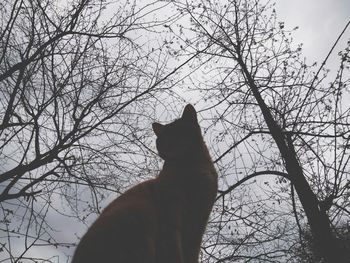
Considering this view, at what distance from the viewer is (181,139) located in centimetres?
349

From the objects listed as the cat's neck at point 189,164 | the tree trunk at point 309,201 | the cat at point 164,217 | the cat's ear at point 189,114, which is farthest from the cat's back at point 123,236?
the tree trunk at point 309,201

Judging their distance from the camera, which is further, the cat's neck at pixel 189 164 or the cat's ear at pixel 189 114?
the cat's ear at pixel 189 114

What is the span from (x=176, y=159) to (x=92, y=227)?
117 centimetres

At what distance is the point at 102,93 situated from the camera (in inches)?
191

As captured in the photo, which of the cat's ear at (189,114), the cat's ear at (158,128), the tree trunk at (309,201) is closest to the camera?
the cat's ear at (189,114)

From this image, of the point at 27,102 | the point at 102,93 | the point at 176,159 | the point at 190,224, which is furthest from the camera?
the point at 102,93

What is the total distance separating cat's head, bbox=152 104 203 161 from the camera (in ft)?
11.1

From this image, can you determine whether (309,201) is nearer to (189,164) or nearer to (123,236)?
(189,164)

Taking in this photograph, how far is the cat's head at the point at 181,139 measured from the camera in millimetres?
3379

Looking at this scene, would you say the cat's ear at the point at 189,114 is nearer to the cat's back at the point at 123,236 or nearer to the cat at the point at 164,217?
the cat at the point at 164,217

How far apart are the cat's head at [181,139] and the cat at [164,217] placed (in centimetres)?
1

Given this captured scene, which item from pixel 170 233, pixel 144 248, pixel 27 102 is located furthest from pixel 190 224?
pixel 27 102

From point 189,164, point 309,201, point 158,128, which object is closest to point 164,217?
point 189,164

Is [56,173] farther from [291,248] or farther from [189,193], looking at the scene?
[291,248]
